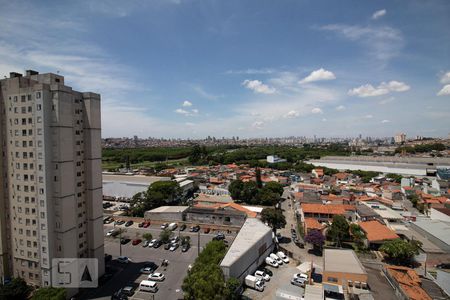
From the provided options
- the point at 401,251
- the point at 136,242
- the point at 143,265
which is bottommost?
the point at 143,265

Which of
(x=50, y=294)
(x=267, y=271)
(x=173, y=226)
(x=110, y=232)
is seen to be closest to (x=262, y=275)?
(x=267, y=271)

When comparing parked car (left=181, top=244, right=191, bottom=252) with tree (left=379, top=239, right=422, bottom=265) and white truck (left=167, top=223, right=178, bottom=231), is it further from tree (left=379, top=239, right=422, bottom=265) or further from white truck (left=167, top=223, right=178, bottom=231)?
tree (left=379, top=239, right=422, bottom=265)

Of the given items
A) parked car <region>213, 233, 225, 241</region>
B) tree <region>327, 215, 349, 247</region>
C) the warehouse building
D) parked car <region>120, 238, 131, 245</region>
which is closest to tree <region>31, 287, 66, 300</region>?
the warehouse building

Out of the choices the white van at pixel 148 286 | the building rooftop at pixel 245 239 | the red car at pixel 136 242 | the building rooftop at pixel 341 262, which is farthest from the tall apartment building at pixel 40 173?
the building rooftop at pixel 341 262

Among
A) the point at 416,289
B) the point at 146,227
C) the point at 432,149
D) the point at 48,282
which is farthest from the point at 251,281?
the point at 432,149

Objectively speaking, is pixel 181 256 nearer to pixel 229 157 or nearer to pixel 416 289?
Result: pixel 416 289

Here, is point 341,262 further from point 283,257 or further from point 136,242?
point 136,242
